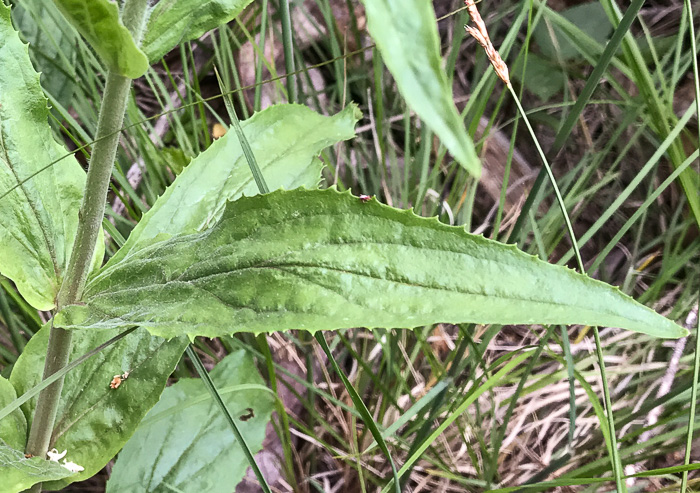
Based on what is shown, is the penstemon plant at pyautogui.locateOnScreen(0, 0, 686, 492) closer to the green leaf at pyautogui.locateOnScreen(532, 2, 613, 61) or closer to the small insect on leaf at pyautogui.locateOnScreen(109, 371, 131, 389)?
the small insect on leaf at pyautogui.locateOnScreen(109, 371, 131, 389)

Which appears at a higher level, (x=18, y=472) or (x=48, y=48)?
(x=48, y=48)

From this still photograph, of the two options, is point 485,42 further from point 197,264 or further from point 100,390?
point 100,390

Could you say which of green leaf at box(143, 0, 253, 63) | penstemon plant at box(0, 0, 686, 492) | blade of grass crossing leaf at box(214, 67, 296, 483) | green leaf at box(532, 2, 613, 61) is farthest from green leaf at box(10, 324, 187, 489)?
green leaf at box(532, 2, 613, 61)

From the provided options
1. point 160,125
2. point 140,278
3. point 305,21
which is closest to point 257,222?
point 140,278

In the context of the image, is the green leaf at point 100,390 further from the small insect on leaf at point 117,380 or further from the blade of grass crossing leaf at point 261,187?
the blade of grass crossing leaf at point 261,187

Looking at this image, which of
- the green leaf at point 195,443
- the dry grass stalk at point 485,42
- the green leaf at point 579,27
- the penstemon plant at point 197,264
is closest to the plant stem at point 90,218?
the penstemon plant at point 197,264

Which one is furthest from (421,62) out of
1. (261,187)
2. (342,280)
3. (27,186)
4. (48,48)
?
(48,48)
